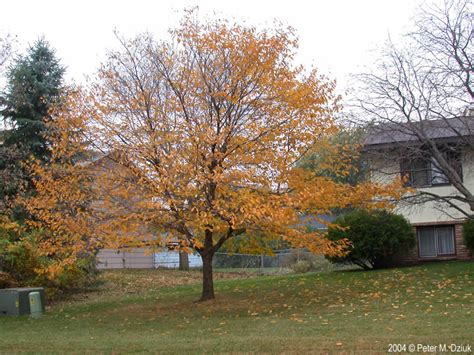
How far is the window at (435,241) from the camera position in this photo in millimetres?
22422

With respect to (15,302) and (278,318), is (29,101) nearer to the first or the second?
(15,302)

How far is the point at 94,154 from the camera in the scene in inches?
595

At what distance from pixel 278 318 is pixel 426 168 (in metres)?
10.3

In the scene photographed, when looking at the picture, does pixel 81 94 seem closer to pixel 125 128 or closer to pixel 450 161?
pixel 125 128

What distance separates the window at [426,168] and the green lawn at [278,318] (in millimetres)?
2985

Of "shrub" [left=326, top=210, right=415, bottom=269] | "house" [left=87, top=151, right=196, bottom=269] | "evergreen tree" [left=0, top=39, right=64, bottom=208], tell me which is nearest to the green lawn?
"shrub" [left=326, top=210, right=415, bottom=269]

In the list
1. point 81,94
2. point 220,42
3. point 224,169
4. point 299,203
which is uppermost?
point 220,42

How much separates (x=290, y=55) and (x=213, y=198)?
3.95 m

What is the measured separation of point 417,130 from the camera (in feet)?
55.3

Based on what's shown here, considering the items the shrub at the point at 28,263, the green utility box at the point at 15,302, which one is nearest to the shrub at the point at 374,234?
the shrub at the point at 28,263

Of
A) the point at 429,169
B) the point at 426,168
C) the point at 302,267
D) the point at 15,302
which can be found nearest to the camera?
the point at 15,302

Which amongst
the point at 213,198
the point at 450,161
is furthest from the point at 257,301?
the point at 450,161

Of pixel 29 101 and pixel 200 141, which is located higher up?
pixel 29 101

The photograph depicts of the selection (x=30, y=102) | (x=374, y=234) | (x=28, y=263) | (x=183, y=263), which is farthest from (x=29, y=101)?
(x=183, y=263)
